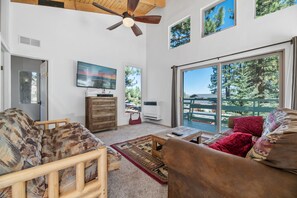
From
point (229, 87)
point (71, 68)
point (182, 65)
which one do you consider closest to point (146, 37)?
point (182, 65)

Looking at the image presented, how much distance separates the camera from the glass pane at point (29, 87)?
15.6 feet

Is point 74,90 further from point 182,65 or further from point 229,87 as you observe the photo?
point 229,87

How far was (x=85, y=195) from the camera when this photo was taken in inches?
35.7

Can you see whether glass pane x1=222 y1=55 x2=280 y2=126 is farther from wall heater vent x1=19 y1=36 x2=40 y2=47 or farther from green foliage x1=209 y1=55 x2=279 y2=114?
wall heater vent x1=19 y1=36 x2=40 y2=47

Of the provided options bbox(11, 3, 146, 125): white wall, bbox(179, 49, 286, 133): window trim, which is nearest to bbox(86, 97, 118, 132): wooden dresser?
bbox(11, 3, 146, 125): white wall

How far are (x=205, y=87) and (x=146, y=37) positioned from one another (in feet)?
10.7

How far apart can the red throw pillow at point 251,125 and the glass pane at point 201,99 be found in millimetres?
1297

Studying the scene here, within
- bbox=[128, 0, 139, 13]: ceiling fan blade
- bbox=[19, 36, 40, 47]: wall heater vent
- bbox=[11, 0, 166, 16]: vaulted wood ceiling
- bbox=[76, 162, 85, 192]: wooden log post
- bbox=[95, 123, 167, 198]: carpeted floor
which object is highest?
bbox=[11, 0, 166, 16]: vaulted wood ceiling

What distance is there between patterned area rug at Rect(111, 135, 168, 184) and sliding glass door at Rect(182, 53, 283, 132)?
6.05 ft

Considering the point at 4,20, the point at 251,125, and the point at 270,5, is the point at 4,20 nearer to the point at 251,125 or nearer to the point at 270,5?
the point at 251,125

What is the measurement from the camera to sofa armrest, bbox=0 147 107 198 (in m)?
0.66

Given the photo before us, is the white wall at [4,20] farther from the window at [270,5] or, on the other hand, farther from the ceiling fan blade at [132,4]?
the window at [270,5]

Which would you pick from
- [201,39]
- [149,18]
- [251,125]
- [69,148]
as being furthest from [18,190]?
[201,39]

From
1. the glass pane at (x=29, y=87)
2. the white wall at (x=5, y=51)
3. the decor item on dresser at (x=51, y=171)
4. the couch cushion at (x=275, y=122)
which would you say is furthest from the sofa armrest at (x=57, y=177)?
the glass pane at (x=29, y=87)
